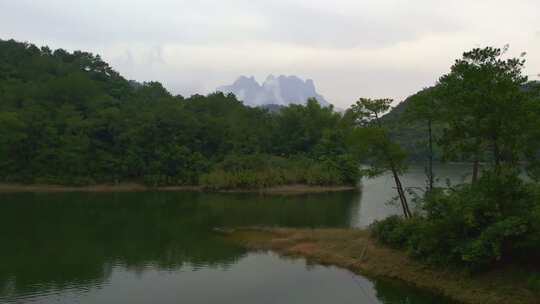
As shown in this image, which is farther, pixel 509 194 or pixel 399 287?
pixel 399 287

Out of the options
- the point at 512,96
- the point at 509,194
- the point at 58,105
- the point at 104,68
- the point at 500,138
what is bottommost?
the point at 509,194

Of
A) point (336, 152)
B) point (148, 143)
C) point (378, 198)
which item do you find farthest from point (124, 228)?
point (336, 152)

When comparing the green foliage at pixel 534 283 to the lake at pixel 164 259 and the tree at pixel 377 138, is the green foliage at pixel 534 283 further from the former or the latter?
the tree at pixel 377 138

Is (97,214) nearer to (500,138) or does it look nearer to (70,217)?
(70,217)

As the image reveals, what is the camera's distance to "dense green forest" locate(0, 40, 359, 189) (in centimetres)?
5853

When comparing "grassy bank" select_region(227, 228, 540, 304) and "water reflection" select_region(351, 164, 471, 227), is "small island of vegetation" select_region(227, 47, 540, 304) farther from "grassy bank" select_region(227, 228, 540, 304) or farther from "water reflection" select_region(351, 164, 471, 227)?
"water reflection" select_region(351, 164, 471, 227)

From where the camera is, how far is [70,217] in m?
38.4

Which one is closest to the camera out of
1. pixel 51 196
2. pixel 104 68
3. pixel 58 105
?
pixel 51 196

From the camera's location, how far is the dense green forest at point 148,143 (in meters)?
58.5

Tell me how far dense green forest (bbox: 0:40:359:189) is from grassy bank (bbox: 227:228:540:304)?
27291mm

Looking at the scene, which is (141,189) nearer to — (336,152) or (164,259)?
(336,152)

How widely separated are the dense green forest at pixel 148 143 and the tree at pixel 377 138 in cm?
3078

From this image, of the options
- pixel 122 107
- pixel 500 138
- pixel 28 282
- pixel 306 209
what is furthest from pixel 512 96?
pixel 122 107

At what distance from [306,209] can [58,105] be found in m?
42.4
